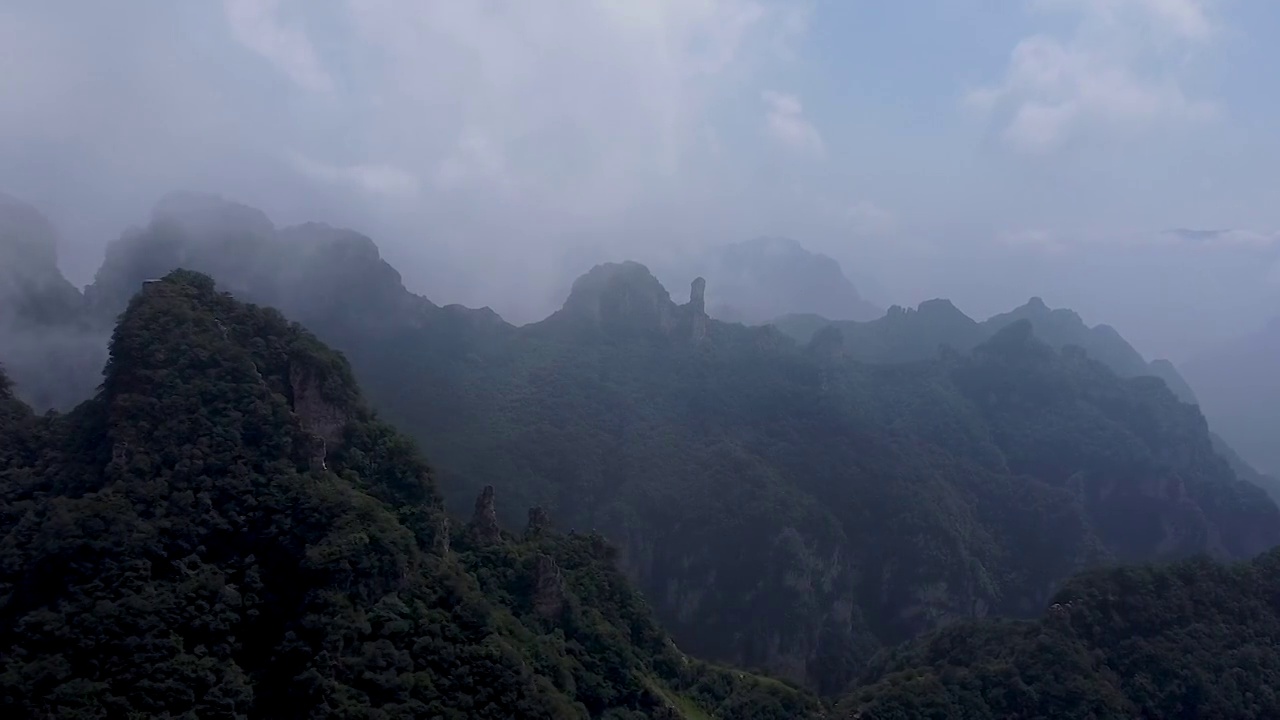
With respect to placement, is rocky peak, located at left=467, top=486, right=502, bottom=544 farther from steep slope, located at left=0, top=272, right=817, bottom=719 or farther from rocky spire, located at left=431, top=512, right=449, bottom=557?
rocky spire, located at left=431, top=512, right=449, bottom=557

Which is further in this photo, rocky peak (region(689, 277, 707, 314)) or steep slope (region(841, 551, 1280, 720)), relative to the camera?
rocky peak (region(689, 277, 707, 314))

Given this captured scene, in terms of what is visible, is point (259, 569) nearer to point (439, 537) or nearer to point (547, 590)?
point (439, 537)

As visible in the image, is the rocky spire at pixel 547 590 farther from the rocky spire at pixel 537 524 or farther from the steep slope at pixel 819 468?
the steep slope at pixel 819 468

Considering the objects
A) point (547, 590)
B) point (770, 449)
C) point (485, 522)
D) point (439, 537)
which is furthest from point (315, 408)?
point (770, 449)

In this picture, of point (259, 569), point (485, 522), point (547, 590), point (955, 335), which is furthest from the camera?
point (955, 335)

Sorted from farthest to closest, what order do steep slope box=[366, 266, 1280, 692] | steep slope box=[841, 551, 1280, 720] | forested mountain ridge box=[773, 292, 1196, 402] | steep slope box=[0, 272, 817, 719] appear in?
forested mountain ridge box=[773, 292, 1196, 402], steep slope box=[366, 266, 1280, 692], steep slope box=[841, 551, 1280, 720], steep slope box=[0, 272, 817, 719]

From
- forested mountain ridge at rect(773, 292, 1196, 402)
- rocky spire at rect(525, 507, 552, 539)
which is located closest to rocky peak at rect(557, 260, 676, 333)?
forested mountain ridge at rect(773, 292, 1196, 402)

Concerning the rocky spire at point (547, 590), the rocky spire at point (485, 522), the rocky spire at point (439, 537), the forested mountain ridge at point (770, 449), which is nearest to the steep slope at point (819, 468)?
the forested mountain ridge at point (770, 449)
